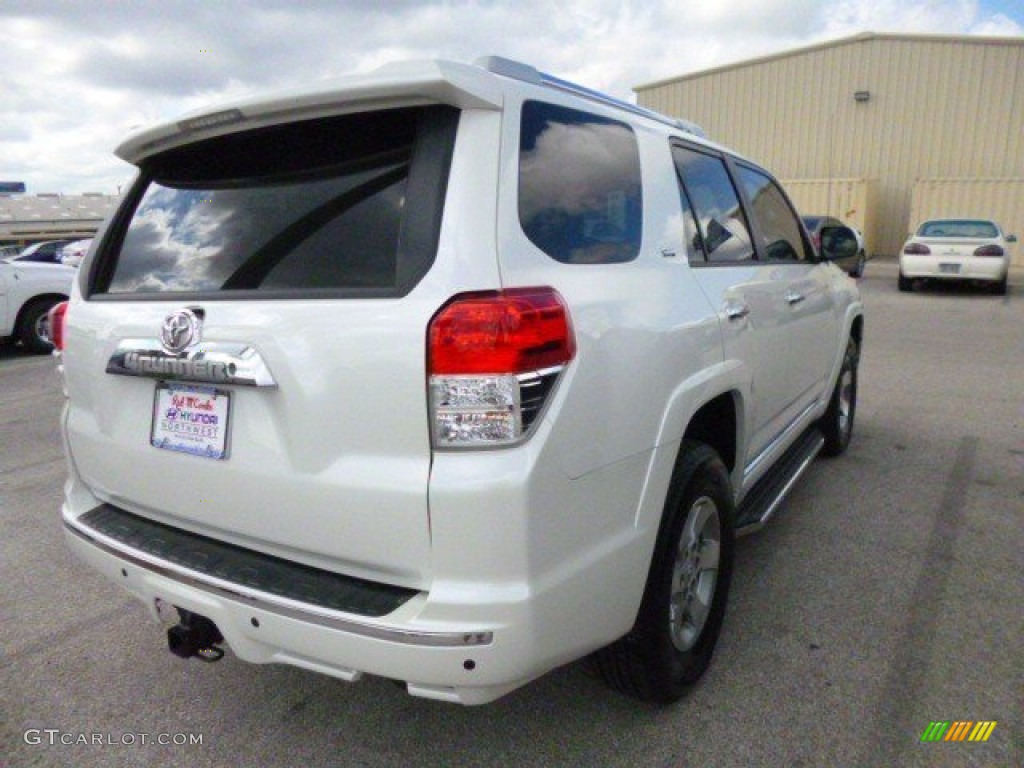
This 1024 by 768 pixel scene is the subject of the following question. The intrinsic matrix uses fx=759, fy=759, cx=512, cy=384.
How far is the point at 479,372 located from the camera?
167 centimetres

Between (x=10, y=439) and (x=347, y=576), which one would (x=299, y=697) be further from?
(x=10, y=439)

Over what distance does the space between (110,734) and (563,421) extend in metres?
1.82

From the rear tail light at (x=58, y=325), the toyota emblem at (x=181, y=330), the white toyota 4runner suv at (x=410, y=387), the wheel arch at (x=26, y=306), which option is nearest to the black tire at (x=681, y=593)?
the white toyota 4runner suv at (x=410, y=387)

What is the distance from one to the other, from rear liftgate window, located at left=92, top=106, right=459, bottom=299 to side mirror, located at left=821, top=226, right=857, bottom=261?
321cm

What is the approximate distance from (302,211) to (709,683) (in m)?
1.98

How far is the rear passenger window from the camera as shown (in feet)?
6.23

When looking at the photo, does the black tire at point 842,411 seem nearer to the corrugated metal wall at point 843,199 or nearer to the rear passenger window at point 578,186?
the rear passenger window at point 578,186

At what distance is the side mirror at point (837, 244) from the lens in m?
4.34

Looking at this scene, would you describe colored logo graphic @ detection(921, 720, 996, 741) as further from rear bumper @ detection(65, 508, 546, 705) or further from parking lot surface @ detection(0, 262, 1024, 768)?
rear bumper @ detection(65, 508, 546, 705)

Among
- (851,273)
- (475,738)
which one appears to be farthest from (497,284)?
(851,273)

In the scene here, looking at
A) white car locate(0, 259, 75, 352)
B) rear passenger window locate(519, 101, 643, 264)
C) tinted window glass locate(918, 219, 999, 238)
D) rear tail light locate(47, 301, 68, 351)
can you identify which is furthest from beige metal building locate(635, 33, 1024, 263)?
rear tail light locate(47, 301, 68, 351)

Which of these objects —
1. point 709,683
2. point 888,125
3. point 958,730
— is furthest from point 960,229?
point 709,683

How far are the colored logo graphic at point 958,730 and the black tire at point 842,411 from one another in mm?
2559

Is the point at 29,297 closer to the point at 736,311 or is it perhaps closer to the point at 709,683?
the point at 736,311
